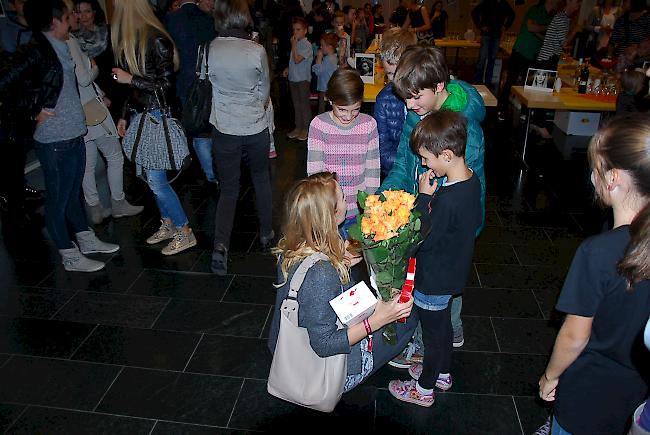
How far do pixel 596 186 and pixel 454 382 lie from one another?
1.47 metres

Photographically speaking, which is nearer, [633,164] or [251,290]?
[633,164]

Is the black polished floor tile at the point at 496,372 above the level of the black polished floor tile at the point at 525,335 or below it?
below

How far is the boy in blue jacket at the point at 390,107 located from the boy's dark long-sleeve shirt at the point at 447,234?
853mm

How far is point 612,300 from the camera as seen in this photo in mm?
1424

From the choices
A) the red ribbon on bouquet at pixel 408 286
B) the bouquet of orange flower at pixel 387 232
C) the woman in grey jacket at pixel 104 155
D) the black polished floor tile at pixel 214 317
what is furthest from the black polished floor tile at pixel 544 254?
the woman in grey jacket at pixel 104 155

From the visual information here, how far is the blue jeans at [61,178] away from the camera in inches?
128

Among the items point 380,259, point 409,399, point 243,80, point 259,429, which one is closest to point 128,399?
point 259,429

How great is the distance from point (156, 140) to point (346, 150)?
4.74 feet

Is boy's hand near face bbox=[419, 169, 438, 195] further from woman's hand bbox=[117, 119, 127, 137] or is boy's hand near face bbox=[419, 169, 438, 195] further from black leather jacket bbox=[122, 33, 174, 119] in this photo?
woman's hand bbox=[117, 119, 127, 137]

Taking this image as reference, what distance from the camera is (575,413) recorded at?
1601 mm

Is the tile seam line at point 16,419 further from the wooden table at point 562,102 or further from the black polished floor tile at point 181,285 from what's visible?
the wooden table at point 562,102

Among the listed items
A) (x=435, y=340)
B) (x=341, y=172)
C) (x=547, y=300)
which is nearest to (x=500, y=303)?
(x=547, y=300)

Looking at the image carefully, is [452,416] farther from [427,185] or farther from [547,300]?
[547,300]

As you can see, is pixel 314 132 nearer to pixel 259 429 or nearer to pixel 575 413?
pixel 259 429
